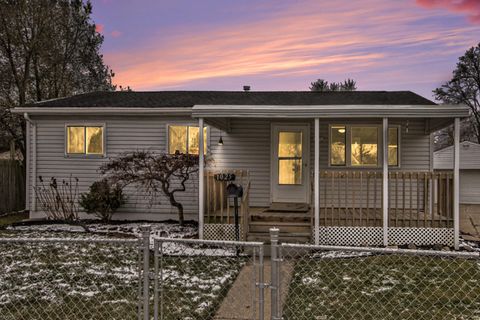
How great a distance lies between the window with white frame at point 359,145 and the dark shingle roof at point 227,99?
1037mm

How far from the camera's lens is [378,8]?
587 inches

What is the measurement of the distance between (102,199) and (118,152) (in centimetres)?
154

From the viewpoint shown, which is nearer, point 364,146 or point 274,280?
point 274,280

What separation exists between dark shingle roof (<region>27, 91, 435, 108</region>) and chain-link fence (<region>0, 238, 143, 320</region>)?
18.4 ft

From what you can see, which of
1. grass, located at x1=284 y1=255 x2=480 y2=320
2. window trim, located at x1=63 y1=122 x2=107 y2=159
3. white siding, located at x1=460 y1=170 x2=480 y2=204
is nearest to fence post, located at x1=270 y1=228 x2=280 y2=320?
grass, located at x1=284 y1=255 x2=480 y2=320

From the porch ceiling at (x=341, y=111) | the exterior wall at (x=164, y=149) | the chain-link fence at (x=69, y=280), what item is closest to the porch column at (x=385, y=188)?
the porch ceiling at (x=341, y=111)

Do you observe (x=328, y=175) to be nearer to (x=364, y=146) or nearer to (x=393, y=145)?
(x=364, y=146)

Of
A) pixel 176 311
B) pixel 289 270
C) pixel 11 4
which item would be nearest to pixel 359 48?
pixel 289 270

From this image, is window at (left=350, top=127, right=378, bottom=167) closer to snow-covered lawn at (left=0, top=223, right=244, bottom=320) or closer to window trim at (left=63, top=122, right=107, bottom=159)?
snow-covered lawn at (left=0, top=223, right=244, bottom=320)

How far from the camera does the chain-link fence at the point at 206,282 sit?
410 centimetres

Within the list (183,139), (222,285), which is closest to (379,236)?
(222,285)

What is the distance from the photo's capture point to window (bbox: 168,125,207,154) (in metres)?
12.9

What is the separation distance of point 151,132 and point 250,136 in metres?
2.93

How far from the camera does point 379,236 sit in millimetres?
9367
